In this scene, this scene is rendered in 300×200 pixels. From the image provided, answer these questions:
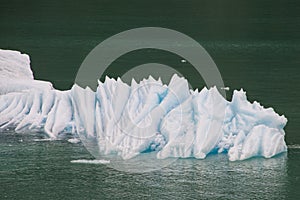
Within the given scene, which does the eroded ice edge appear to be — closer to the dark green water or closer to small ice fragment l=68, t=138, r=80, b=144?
small ice fragment l=68, t=138, r=80, b=144

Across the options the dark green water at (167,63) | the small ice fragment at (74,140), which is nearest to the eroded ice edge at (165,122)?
the small ice fragment at (74,140)

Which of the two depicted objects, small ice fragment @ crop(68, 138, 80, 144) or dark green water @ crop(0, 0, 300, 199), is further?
small ice fragment @ crop(68, 138, 80, 144)

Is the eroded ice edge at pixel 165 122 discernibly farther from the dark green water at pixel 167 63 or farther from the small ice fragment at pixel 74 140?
the dark green water at pixel 167 63

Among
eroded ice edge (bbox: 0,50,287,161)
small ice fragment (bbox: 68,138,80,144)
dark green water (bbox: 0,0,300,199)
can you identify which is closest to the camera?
dark green water (bbox: 0,0,300,199)

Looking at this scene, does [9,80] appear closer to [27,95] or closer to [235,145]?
[27,95]

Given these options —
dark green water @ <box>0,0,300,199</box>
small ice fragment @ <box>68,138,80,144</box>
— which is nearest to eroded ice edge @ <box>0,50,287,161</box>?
small ice fragment @ <box>68,138,80,144</box>

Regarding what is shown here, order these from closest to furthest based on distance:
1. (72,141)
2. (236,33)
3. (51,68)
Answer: (72,141), (51,68), (236,33)

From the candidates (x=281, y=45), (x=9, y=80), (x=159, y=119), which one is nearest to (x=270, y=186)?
(x=159, y=119)
